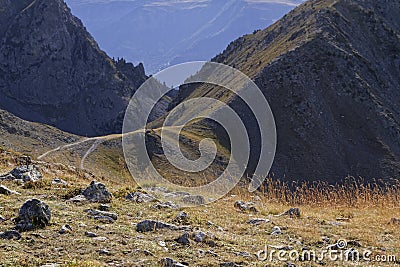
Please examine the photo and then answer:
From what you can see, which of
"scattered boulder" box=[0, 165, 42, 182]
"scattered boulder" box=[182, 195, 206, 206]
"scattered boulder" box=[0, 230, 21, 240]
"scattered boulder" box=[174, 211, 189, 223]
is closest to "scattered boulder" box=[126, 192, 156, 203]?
"scattered boulder" box=[182, 195, 206, 206]

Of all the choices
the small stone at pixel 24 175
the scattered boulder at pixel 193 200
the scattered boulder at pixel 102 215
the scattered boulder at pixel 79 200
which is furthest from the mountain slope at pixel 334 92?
the scattered boulder at pixel 102 215

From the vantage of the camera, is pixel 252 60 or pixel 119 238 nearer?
pixel 119 238

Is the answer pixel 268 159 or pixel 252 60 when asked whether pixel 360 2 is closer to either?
pixel 252 60

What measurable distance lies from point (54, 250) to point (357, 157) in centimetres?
7697

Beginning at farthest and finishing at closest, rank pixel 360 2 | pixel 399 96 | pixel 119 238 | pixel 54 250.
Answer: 1. pixel 360 2
2. pixel 399 96
3. pixel 119 238
4. pixel 54 250

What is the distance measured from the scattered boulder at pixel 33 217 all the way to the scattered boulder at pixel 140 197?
3.09m

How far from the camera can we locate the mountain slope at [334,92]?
7606 centimetres

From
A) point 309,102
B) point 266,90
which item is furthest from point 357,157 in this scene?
point 266,90

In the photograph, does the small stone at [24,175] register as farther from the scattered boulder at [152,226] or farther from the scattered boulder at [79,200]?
the scattered boulder at [152,226]

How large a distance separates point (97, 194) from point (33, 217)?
2.67 m

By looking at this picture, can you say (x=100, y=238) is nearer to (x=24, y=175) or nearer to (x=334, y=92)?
(x=24, y=175)

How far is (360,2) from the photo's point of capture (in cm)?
11231

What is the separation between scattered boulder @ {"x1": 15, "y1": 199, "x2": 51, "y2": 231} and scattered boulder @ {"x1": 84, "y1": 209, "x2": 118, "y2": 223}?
3.45 feet

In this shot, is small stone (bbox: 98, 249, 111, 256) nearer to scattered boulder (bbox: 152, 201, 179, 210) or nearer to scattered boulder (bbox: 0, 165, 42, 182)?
scattered boulder (bbox: 152, 201, 179, 210)
